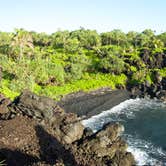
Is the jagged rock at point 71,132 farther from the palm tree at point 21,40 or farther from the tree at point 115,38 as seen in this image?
the tree at point 115,38

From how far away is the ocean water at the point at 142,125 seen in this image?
199 feet

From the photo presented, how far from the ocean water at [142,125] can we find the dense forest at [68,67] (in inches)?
631

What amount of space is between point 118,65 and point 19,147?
7478cm

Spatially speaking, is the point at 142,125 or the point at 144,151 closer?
the point at 144,151

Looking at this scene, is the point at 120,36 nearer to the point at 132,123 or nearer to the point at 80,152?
the point at 132,123

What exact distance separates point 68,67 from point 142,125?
42.4m

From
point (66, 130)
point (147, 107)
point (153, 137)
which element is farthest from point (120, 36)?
point (66, 130)

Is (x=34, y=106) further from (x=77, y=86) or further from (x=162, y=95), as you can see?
(x=162, y=95)

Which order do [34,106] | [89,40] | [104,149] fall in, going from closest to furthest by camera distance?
[104,149] → [34,106] → [89,40]

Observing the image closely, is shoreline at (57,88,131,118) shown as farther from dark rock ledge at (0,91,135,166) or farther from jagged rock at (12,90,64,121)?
dark rock ledge at (0,91,135,166)

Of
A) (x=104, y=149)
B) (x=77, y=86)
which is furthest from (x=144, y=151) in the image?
(x=77, y=86)

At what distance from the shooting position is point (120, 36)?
173000 millimetres

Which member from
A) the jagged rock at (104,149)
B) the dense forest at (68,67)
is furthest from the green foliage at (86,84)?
the jagged rock at (104,149)

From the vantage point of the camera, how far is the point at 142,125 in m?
80.3
